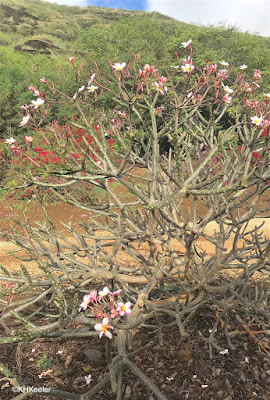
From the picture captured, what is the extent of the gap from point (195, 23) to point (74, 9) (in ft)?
265

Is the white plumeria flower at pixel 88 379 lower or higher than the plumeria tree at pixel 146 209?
lower

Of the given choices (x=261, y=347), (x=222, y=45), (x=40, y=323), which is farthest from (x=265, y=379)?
(x=222, y=45)

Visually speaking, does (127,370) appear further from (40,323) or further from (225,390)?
(40,323)

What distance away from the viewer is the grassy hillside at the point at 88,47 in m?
16.4

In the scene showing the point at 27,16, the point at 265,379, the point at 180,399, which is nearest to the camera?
the point at 180,399

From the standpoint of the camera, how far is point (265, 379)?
2.34 meters

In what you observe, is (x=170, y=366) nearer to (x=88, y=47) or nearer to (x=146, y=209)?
(x=146, y=209)

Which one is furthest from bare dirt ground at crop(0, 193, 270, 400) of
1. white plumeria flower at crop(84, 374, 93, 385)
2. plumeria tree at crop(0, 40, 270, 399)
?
plumeria tree at crop(0, 40, 270, 399)

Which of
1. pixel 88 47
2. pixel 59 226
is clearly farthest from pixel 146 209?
pixel 88 47

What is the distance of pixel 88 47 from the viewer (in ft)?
117

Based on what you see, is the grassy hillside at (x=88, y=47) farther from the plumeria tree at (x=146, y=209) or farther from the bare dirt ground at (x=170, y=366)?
the bare dirt ground at (x=170, y=366)

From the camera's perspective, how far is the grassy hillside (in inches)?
647

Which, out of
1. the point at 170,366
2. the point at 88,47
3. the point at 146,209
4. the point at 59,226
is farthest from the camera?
the point at 88,47

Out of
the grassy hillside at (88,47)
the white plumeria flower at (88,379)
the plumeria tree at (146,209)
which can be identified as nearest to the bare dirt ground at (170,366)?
the white plumeria flower at (88,379)
